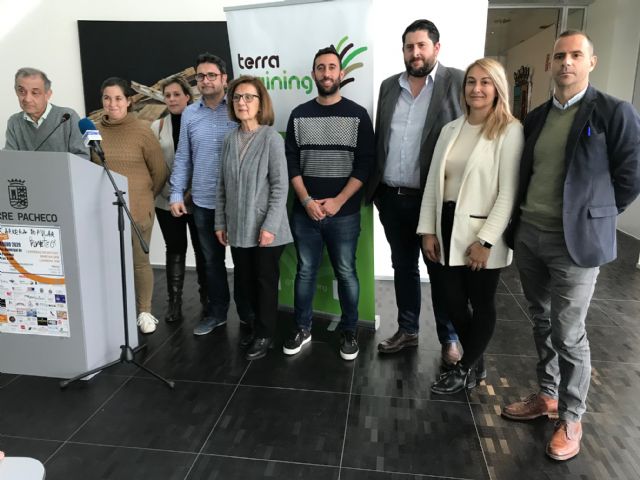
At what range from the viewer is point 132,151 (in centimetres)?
296

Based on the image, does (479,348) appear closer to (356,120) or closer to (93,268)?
(356,120)

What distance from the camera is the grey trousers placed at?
1856 mm

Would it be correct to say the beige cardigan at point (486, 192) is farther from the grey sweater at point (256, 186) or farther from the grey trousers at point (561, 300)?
the grey sweater at point (256, 186)

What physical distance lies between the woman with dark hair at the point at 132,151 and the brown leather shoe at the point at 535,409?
2.41m

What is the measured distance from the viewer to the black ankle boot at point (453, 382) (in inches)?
96.1

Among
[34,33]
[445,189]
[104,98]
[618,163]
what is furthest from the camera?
[34,33]

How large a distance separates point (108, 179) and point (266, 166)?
85 centimetres

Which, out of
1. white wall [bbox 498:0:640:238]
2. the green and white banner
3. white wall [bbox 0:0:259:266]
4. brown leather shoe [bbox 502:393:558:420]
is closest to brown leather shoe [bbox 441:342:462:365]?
brown leather shoe [bbox 502:393:558:420]

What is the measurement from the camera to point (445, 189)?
2174mm

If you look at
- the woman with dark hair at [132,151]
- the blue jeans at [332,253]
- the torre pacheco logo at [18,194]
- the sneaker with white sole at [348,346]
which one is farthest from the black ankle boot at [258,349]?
the torre pacheco logo at [18,194]

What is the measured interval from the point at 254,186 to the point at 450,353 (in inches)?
58.4

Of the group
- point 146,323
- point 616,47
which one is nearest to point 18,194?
point 146,323

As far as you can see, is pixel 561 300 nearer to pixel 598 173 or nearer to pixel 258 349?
pixel 598 173

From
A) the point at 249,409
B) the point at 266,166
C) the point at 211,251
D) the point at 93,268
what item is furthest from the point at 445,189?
the point at 93,268
